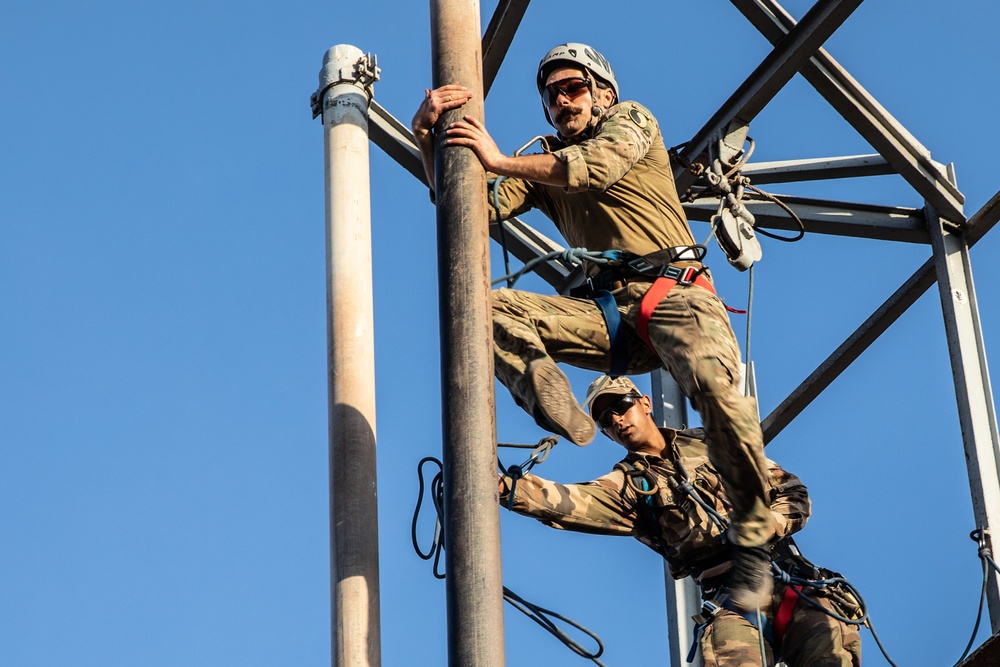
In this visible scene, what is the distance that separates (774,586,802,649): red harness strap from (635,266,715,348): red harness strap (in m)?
1.54

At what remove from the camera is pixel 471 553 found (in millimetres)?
5629

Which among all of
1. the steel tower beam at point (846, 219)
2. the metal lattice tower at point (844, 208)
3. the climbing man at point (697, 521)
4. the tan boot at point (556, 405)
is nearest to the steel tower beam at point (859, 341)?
the metal lattice tower at point (844, 208)

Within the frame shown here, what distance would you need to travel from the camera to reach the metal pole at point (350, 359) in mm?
7020

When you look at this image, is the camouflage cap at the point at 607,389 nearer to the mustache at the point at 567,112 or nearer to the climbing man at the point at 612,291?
the climbing man at the point at 612,291

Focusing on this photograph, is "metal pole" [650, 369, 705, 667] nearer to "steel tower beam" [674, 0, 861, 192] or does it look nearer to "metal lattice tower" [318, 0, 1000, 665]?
"metal lattice tower" [318, 0, 1000, 665]

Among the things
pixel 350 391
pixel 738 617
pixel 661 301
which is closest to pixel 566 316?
pixel 661 301

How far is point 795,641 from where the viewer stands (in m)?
8.01

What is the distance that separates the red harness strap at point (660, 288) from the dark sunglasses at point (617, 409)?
4.09ft

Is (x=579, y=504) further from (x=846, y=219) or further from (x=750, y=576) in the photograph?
(x=846, y=219)

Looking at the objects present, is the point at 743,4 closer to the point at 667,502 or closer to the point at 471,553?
the point at 667,502

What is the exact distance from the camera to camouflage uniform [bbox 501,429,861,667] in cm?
776

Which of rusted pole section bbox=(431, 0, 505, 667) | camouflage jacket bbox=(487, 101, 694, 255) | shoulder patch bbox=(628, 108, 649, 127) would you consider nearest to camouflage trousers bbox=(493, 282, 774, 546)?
camouflage jacket bbox=(487, 101, 694, 255)

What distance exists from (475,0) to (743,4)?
8.94 feet

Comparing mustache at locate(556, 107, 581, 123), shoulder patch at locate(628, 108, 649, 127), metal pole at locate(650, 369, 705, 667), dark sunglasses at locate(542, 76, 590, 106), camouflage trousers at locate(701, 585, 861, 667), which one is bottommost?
camouflage trousers at locate(701, 585, 861, 667)
